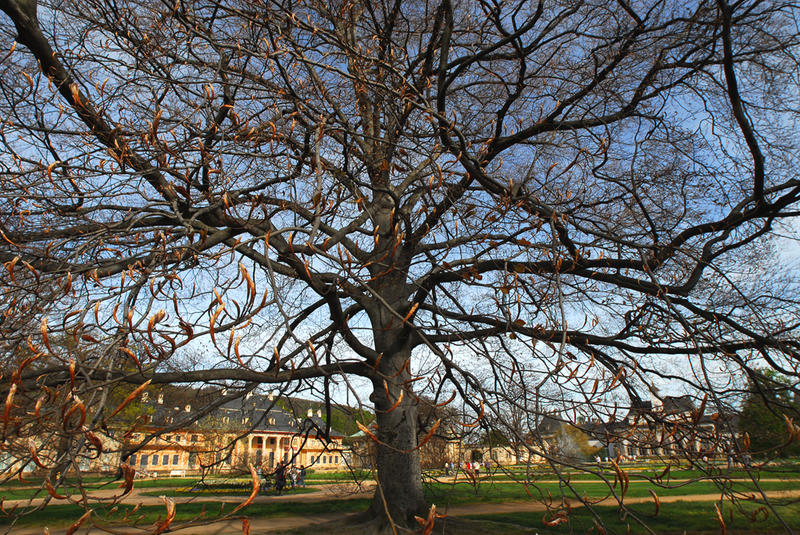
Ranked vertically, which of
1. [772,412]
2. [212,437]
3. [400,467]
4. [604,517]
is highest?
[212,437]

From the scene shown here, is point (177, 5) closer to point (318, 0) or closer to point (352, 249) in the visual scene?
point (318, 0)

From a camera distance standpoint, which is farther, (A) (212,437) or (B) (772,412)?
(A) (212,437)

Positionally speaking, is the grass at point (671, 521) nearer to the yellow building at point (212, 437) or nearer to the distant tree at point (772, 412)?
the distant tree at point (772, 412)

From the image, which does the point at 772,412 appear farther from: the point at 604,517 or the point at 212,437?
the point at 212,437

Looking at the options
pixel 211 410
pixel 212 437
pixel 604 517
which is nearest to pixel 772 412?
pixel 211 410

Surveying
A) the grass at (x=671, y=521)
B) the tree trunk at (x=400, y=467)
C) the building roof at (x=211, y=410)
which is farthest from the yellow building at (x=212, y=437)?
the grass at (x=671, y=521)

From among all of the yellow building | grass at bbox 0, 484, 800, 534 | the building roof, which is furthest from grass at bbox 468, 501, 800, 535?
the building roof

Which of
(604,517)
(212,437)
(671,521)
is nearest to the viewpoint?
(671,521)

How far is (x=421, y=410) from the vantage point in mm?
8336

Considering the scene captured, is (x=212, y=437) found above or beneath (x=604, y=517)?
above

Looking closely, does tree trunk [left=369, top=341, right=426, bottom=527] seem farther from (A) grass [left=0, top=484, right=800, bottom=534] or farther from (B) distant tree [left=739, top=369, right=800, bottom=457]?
(B) distant tree [left=739, top=369, right=800, bottom=457]

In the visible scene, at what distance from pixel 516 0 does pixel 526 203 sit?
3432 millimetres

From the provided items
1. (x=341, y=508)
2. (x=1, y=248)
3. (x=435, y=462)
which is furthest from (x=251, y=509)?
(x=1, y=248)

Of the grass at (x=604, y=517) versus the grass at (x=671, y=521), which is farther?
the grass at (x=604, y=517)
